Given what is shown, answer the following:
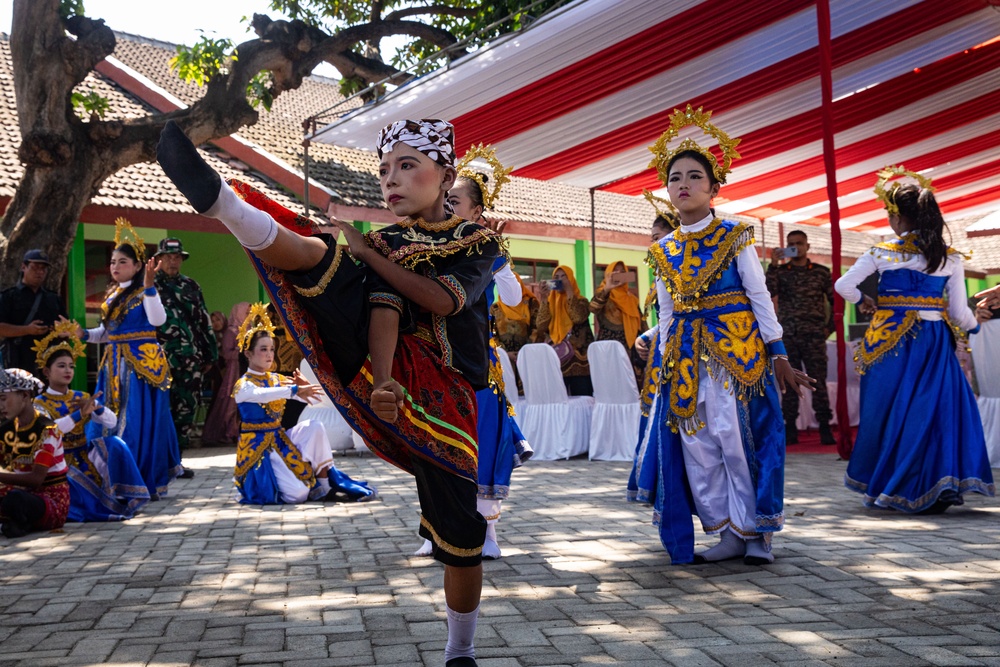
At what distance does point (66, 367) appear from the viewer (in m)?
6.61

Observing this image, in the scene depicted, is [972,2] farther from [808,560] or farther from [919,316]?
[808,560]

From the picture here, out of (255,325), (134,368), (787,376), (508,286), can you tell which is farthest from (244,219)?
(134,368)

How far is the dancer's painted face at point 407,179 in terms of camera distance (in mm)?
2689

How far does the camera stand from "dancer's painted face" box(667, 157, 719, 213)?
452 centimetres

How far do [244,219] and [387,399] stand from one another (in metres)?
0.52

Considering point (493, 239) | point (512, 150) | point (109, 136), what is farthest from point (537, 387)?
point (493, 239)

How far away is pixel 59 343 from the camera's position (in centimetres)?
680

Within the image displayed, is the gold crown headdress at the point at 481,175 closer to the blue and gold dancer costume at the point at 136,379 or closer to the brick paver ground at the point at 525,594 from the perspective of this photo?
the brick paver ground at the point at 525,594

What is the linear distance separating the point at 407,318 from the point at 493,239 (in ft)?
1.17

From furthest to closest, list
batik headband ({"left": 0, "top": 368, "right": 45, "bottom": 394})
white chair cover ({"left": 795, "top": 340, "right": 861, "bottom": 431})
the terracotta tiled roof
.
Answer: the terracotta tiled roof
white chair cover ({"left": 795, "top": 340, "right": 861, "bottom": 431})
batik headband ({"left": 0, "top": 368, "right": 45, "bottom": 394})

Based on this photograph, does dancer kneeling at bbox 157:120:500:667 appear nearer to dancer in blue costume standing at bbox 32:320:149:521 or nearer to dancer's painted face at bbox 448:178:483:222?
dancer's painted face at bbox 448:178:483:222

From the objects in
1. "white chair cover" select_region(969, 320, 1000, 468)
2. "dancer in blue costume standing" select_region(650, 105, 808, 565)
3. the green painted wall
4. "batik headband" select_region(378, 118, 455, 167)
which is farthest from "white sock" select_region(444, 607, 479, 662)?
the green painted wall

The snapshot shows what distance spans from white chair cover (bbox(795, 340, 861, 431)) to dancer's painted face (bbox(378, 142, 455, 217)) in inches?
324

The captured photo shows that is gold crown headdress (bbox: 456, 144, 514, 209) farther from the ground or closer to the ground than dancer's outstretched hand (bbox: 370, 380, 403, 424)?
farther from the ground
